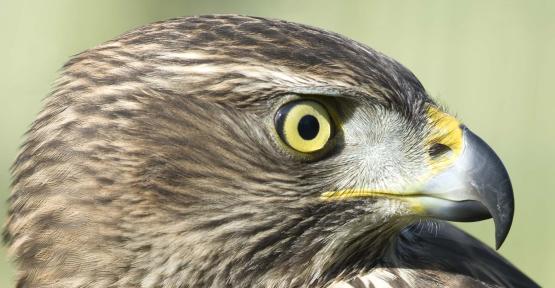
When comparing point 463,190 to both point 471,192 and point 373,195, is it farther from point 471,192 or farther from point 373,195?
point 373,195

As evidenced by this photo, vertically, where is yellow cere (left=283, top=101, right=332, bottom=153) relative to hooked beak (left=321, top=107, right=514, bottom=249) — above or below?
above

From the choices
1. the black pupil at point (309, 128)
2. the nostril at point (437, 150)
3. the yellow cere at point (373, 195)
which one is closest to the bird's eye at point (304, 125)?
the black pupil at point (309, 128)

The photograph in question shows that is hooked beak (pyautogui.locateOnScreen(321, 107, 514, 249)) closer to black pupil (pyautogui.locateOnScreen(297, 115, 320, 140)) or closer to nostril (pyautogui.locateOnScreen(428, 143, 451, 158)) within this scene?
nostril (pyautogui.locateOnScreen(428, 143, 451, 158))

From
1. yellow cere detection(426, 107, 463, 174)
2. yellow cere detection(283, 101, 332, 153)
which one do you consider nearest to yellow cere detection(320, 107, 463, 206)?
yellow cere detection(426, 107, 463, 174)

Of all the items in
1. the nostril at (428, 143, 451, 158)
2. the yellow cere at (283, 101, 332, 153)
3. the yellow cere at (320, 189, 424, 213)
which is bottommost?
the yellow cere at (320, 189, 424, 213)

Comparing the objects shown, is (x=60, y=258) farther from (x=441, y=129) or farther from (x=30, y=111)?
(x=30, y=111)

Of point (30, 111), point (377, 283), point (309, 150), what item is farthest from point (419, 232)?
point (30, 111)
